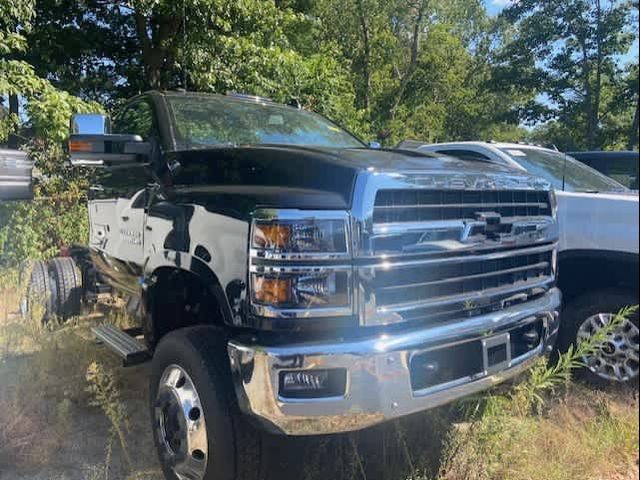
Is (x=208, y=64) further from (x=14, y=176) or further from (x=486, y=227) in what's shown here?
(x=486, y=227)

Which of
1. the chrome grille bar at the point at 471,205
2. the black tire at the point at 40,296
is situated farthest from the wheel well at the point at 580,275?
the black tire at the point at 40,296

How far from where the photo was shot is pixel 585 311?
3219 millimetres

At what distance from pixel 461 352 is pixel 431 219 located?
1.99ft

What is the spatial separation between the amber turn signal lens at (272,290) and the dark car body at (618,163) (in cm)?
126

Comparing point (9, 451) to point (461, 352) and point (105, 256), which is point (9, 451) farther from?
point (461, 352)

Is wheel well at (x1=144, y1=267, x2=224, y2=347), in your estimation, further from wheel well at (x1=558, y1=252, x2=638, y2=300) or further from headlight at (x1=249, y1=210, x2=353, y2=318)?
wheel well at (x1=558, y1=252, x2=638, y2=300)

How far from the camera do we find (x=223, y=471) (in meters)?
2.52

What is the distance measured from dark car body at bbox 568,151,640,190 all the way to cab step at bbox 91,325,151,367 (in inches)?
101

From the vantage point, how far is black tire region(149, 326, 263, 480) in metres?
2.52

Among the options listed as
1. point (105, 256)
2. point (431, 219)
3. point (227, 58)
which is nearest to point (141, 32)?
point (227, 58)

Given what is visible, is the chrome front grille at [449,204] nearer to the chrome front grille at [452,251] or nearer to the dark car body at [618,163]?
the chrome front grille at [452,251]

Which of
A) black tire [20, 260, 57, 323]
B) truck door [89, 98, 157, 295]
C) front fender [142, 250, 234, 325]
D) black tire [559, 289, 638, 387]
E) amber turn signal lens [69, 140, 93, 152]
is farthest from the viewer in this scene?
black tire [20, 260, 57, 323]

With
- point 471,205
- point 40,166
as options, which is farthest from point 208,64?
point 471,205

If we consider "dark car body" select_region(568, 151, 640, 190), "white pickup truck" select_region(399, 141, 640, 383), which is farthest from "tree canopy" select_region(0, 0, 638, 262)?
"dark car body" select_region(568, 151, 640, 190)
